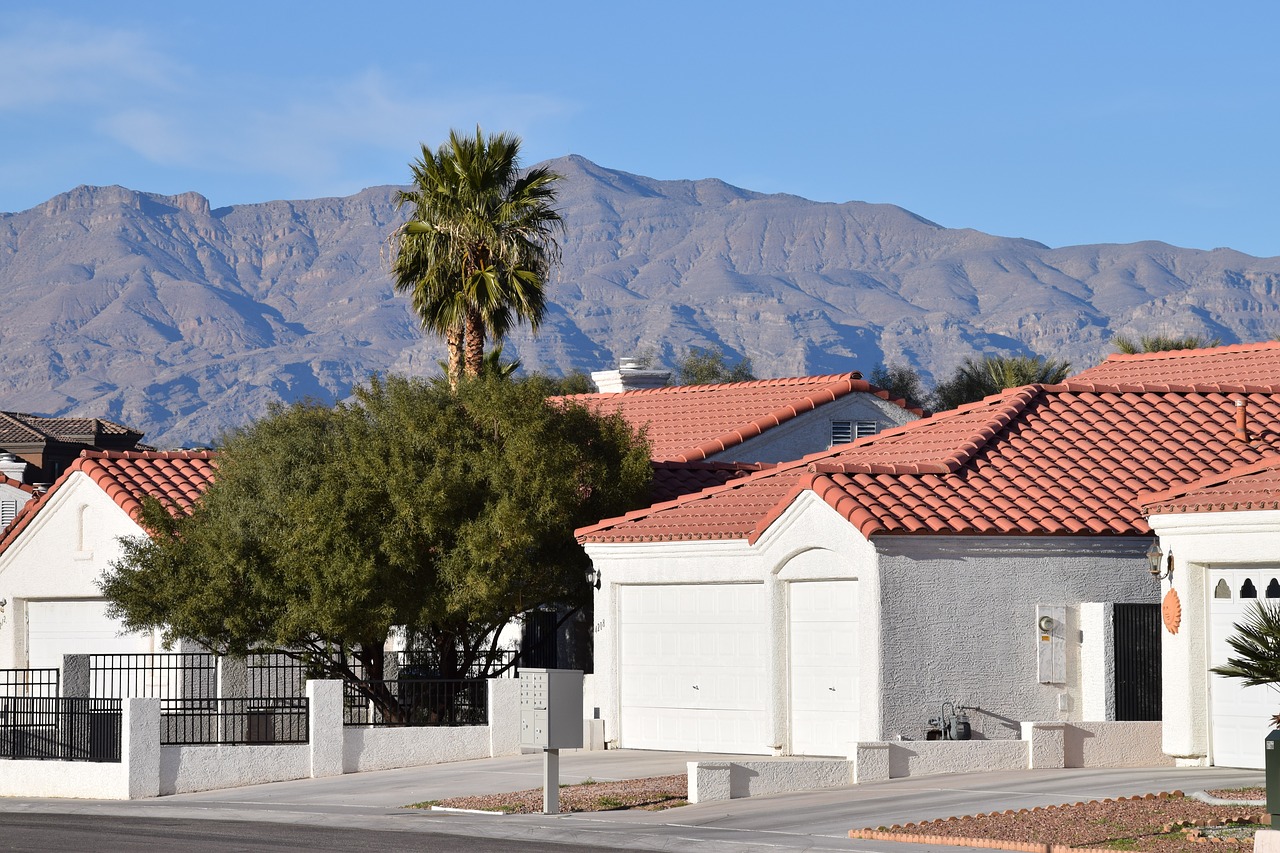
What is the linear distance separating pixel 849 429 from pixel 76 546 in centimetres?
1577

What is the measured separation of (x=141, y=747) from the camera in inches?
965

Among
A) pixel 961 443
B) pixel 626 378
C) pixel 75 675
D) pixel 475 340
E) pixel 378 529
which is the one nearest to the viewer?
pixel 378 529

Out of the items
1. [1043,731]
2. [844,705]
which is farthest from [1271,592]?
[844,705]

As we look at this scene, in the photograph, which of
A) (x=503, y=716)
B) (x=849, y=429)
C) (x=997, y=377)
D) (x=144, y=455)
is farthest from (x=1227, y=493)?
(x=997, y=377)

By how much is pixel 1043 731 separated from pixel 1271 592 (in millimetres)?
3240

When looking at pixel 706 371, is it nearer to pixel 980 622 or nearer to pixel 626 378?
pixel 626 378

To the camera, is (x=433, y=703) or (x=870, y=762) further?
(x=433, y=703)

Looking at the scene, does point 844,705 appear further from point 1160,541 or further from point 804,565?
point 1160,541

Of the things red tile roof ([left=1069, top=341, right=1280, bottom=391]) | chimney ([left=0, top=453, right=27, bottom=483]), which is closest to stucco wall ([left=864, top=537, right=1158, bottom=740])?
red tile roof ([left=1069, top=341, right=1280, bottom=391])

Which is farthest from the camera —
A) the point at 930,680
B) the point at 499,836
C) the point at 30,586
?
the point at 30,586

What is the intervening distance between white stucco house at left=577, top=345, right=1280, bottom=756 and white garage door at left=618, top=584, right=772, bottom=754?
27mm

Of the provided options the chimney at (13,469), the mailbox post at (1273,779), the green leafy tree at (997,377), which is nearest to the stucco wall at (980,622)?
the mailbox post at (1273,779)

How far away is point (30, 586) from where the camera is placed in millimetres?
35531

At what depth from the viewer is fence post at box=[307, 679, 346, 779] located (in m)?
25.6
